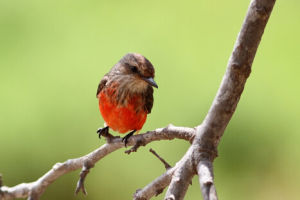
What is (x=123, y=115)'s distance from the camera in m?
Result: 2.92

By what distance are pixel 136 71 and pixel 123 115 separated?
246mm

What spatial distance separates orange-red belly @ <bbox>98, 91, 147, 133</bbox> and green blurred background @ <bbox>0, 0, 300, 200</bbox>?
0.81 metres

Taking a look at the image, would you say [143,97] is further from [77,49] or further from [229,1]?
[229,1]

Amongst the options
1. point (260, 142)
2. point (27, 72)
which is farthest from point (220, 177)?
point (27, 72)

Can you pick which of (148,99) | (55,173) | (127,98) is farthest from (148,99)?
(55,173)

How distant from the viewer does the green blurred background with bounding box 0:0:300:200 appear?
3742 mm

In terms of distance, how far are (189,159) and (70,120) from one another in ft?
8.58

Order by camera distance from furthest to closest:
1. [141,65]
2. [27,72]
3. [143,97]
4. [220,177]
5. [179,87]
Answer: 1. [27,72]
2. [179,87]
3. [220,177]
4. [143,97]
5. [141,65]

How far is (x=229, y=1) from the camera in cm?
468

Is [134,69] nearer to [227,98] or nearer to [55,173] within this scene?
[55,173]

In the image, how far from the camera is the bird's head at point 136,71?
278cm

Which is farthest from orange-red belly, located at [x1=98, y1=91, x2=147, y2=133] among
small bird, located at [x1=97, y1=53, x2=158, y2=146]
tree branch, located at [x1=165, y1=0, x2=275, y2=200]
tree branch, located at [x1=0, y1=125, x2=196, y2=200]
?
tree branch, located at [x1=165, y1=0, x2=275, y2=200]

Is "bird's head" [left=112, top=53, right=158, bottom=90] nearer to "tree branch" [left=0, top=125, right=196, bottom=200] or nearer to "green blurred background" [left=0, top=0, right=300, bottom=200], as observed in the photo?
"tree branch" [left=0, top=125, right=196, bottom=200]

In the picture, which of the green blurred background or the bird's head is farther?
the green blurred background
